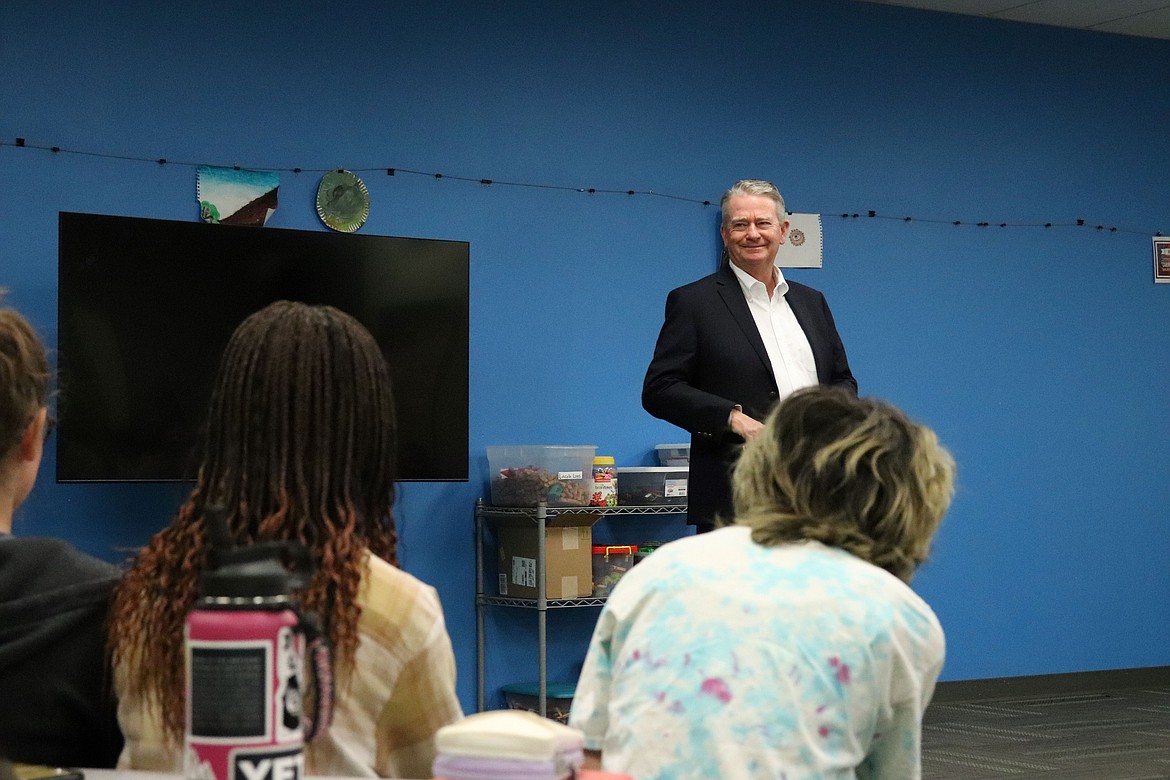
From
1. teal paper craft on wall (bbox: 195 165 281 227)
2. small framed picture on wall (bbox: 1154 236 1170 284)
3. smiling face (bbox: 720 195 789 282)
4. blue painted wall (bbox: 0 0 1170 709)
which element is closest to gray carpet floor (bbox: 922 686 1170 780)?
blue painted wall (bbox: 0 0 1170 709)

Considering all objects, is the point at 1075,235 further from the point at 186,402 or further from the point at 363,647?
the point at 363,647

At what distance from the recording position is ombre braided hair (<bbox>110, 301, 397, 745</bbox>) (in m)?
1.16

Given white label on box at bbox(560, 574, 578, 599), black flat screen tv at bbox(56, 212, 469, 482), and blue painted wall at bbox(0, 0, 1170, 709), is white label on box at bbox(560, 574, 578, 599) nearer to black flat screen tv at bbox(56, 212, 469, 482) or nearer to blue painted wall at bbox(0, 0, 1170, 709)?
blue painted wall at bbox(0, 0, 1170, 709)

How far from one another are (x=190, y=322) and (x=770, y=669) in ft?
9.87

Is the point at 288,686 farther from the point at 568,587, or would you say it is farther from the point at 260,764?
the point at 568,587

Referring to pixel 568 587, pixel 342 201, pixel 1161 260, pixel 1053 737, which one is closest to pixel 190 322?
pixel 342 201

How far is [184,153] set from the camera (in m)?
4.23

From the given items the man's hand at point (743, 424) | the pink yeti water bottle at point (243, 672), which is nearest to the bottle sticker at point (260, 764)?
the pink yeti water bottle at point (243, 672)

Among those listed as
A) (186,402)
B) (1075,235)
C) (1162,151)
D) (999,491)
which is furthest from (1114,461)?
(186,402)

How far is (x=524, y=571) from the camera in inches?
175

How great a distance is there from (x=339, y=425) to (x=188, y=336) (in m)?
2.91

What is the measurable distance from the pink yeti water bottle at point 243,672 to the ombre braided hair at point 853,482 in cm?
77

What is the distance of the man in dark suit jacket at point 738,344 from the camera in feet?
11.0

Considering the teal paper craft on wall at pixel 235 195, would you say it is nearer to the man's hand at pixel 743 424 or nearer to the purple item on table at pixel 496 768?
the man's hand at pixel 743 424
